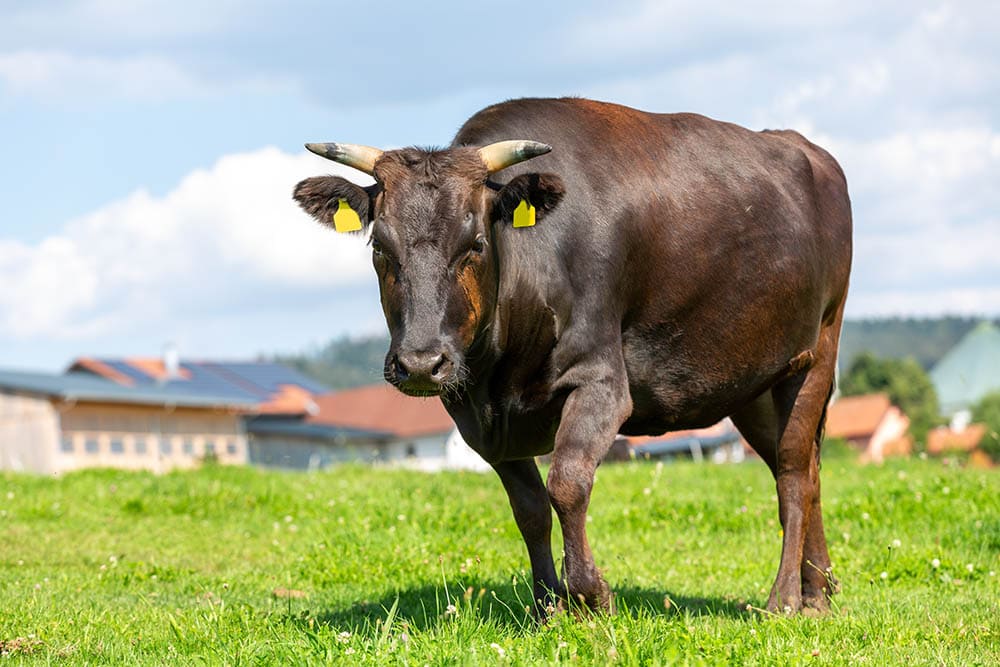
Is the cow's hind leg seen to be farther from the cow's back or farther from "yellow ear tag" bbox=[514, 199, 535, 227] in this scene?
"yellow ear tag" bbox=[514, 199, 535, 227]

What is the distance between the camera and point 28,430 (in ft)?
174

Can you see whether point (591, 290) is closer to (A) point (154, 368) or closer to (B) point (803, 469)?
(B) point (803, 469)

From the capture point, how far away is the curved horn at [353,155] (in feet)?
23.7

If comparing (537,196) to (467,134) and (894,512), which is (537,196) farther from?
(894,512)

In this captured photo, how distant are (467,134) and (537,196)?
2.50ft

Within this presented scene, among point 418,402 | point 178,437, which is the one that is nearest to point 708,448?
point 418,402

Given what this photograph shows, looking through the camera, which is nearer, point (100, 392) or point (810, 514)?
point (810, 514)

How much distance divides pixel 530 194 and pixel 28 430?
50189 mm

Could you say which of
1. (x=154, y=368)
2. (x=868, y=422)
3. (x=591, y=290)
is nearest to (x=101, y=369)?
(x=154, y=368)

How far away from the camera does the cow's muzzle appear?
252 inches

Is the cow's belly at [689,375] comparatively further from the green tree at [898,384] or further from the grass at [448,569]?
the green tree at [898,384]

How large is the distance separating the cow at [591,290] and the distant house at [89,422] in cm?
4323

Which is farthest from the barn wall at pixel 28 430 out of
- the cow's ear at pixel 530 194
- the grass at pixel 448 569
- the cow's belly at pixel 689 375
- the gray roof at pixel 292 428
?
the cow's ear at pixel 530 194

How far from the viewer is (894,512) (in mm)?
11484
